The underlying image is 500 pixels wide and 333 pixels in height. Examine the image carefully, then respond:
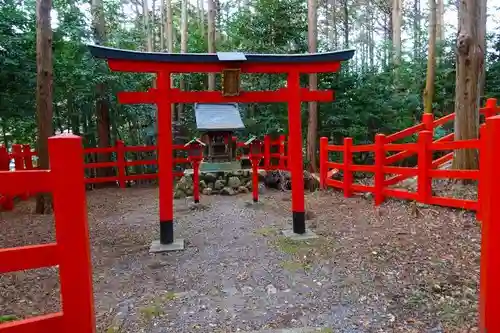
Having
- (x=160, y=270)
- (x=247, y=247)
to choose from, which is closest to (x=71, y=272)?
(x=160, y=270)

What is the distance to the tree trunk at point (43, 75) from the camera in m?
6.27

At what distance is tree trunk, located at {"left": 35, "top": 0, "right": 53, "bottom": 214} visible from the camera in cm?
627

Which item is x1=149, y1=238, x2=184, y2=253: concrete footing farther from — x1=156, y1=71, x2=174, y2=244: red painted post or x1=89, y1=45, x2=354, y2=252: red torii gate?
x1=156, y1=71, x2=174, y2=244: red painted post

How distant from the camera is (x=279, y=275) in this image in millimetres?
3734

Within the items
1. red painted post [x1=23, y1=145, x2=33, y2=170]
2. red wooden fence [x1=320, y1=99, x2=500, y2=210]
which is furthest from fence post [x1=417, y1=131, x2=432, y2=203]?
red painted post [x1=23, y1=145, x2=33, y2=170]

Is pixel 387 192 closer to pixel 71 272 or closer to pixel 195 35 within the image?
pixel 71 272

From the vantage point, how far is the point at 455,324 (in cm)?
256

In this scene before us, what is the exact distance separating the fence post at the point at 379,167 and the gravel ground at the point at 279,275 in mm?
213

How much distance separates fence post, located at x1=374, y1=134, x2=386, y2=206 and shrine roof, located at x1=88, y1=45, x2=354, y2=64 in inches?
72.3

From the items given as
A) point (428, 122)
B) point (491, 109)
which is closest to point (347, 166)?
point (428, 122)

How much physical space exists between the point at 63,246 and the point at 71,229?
93mm

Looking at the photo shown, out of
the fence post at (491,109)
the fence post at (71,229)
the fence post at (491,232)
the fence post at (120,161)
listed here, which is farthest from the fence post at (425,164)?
the fence post at (120,161)

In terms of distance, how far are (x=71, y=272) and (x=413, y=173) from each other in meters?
5.06

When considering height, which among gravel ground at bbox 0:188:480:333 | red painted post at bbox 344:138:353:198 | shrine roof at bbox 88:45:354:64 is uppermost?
shrine roof at bbox 88:45:354:64
